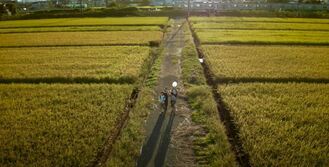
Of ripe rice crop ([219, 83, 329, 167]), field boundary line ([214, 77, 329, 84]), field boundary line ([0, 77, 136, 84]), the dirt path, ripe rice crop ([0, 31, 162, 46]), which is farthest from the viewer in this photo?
ripe rice crop ([0, 31, 162, 46])

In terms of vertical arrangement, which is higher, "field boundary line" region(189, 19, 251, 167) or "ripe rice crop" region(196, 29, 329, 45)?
"ripe rice crop" region(196, 29, 329, 45)

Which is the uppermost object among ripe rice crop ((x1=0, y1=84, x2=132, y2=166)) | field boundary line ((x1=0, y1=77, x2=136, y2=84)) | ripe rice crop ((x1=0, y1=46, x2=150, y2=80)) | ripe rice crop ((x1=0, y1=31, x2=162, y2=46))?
ripe rice crop ((x1=0, y1=31, x2=162, y2=46))

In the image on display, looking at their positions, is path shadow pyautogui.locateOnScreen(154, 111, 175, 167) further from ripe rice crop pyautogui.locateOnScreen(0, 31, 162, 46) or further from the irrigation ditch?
ripe rice crop pyautogui.locateOnScreen(0, 31, 162, 46)

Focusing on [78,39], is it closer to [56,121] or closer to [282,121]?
[56,121]

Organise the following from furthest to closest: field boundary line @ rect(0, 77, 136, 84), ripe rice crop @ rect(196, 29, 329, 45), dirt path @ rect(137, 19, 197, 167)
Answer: ripe rice crop @ rect(196, 29, 329, 45) < field boundary line @ rect(0, 77, 136, 84) < dirt path @ rect(137, 19, 197, 167)

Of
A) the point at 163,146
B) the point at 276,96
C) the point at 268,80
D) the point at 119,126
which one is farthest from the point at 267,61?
the point at 163,146

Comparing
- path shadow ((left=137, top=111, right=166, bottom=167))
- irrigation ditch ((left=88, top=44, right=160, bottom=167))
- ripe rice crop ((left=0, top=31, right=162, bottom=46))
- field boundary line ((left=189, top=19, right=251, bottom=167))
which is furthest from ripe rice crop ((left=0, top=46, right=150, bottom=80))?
path shadow ((left=137, top=111, right=166, bottom=167))

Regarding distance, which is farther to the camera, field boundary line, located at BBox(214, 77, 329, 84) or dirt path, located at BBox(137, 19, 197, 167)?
field boundary line, located at BBox(214, 77, 329, 84)

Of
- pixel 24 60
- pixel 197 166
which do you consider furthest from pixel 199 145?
pixel 24 60
